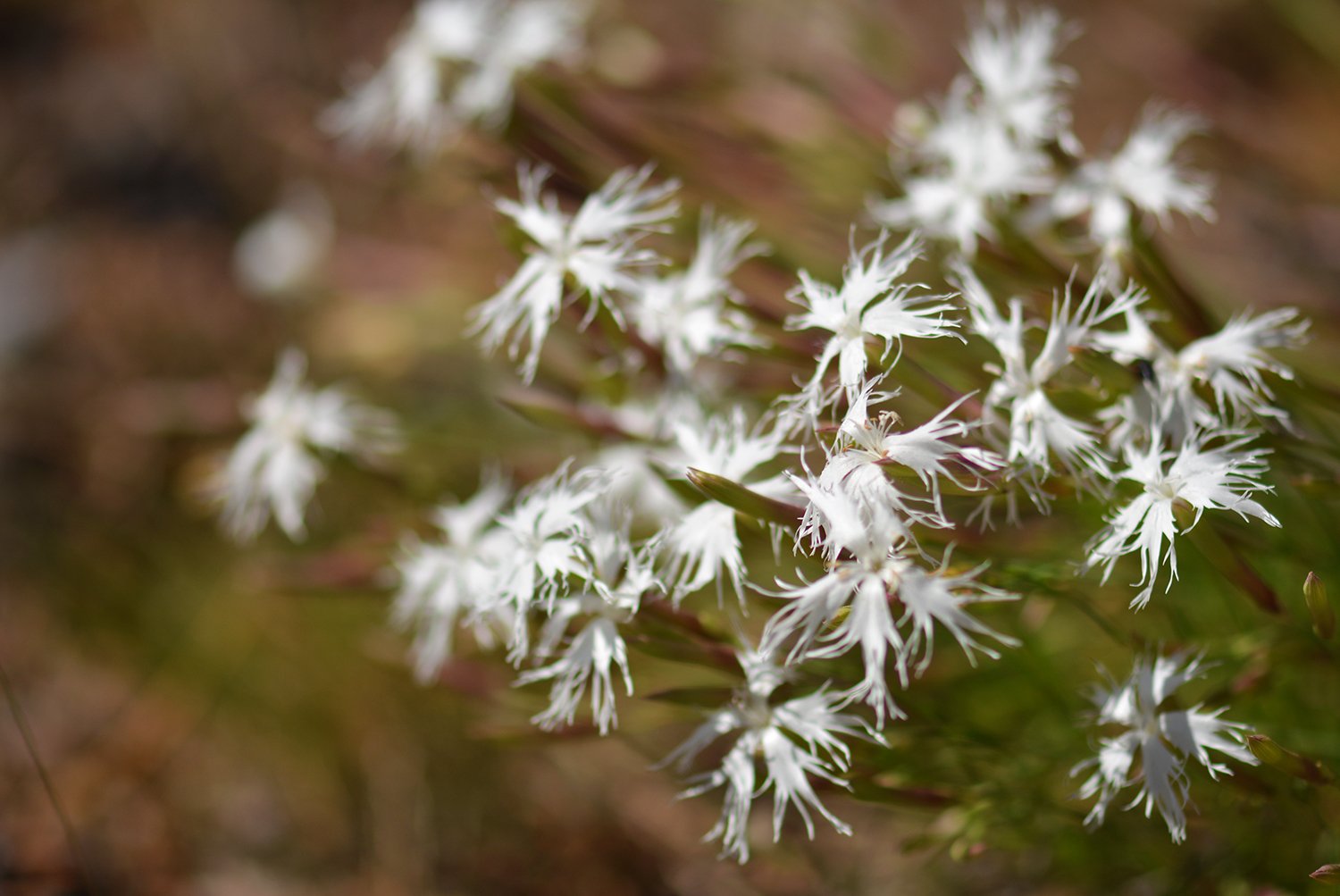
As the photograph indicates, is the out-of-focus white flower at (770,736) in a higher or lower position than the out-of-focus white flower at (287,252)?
higher

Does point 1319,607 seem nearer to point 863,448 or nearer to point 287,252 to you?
point 863,448

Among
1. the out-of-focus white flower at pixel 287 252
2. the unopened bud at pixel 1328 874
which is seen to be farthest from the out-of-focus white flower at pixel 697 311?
the out-of-focus white flower at pixel 287 252

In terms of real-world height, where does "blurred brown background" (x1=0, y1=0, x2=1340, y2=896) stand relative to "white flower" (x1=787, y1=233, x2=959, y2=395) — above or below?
below

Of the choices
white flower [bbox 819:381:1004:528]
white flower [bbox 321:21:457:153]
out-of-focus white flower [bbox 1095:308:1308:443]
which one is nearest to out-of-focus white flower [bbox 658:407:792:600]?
white flower [bbox 819:381:1004:528]

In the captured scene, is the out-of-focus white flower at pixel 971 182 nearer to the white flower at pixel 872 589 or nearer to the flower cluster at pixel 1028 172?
the flower cluster at pixel 1028 172

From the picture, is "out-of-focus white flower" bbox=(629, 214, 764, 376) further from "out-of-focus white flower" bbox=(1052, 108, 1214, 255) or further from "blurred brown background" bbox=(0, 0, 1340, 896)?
"out-of-focus white flower" bbox=(1052, 108, 1214, 255)

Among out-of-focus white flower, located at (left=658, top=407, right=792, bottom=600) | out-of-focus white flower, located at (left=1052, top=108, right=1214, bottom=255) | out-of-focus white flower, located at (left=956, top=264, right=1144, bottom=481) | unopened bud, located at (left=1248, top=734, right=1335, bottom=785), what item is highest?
out-of-focus white flower, located at (left=1052, top=108, right=1214, bottom=255)

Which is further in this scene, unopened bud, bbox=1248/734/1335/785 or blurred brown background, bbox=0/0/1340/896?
blurred brown background, bbox=0/0/1340/896
